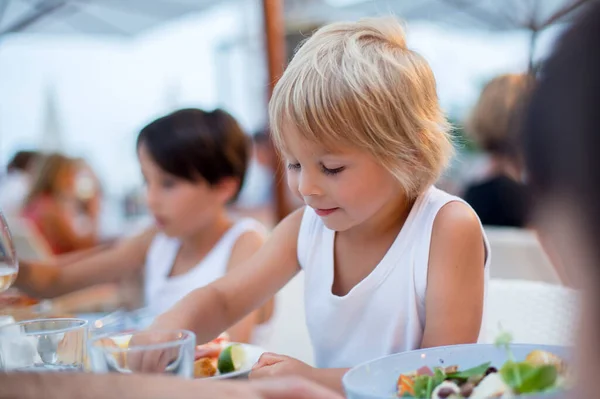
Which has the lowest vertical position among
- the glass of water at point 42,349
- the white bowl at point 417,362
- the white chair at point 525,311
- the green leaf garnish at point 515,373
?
the white chair at point 525,311

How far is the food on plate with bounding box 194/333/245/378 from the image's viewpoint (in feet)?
3.24

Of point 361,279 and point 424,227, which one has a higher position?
point 424,227

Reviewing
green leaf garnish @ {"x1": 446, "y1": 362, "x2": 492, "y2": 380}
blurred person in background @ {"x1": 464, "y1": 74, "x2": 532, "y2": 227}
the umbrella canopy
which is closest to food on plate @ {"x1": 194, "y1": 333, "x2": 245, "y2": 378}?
green leaf garnish @ {"x1": 446, "y1": 362, "x2": 492, "y2": 380}

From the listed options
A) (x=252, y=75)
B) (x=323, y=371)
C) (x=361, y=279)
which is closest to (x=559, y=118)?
(x=323, y=371)

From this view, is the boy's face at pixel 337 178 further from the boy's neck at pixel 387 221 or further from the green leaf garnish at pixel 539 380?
the green leaf garnish at pixel 539 380

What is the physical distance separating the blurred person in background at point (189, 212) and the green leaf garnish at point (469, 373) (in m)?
1.11

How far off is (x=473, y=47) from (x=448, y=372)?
5.30 meters

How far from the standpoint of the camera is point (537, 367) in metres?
0.63

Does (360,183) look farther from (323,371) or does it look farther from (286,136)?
(323,371)

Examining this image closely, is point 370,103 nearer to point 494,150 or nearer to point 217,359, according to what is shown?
point 217,359

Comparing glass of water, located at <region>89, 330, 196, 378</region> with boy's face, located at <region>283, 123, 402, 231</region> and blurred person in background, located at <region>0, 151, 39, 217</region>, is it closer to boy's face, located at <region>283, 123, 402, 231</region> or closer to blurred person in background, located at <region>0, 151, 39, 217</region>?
boy's face, located at <region>283, 123, 402, 231</region>

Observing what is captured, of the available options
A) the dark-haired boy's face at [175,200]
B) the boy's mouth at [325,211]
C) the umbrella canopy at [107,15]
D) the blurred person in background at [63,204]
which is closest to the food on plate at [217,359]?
the boy's mouth at [325,211]

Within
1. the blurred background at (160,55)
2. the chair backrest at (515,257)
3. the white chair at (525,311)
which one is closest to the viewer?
the white chair at (525,311)

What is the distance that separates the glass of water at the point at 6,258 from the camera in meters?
1.01
